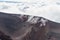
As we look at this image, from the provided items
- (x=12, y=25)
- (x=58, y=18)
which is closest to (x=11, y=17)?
(x=12, y=25)

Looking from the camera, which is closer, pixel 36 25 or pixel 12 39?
pixel 36 25

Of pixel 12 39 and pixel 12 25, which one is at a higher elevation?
pixel 12 25

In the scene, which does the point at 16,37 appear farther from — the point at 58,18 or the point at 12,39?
the point at 58,18

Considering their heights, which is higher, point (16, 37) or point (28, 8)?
point (28, 8)

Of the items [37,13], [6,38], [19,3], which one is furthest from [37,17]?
[6,38]

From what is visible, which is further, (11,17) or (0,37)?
(0,37)

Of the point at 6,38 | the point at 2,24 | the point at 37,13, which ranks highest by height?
the point at 37,13

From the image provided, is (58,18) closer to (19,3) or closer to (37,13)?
(37,13)
